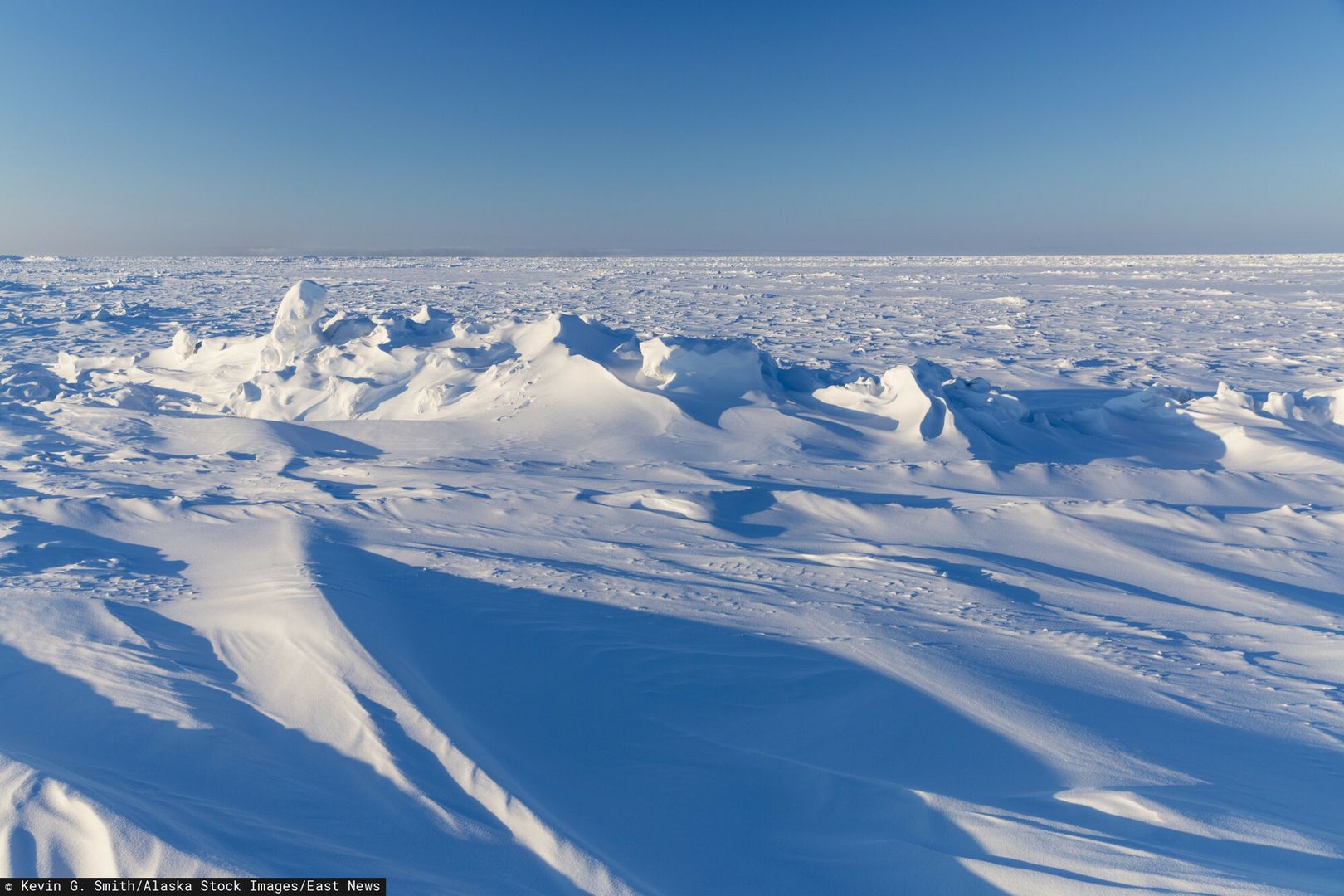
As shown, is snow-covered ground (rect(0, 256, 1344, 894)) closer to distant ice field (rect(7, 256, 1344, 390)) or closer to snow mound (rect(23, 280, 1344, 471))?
snow mound (rect(23, 280, 1344, 471))

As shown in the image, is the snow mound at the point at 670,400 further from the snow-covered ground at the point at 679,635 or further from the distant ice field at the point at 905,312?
the distant ice field at the point at 905,312

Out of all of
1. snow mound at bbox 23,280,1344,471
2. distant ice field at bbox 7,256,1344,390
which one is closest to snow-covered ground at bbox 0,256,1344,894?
snow mound at bbox 23,280,1344,471

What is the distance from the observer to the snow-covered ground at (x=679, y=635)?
2.33 m

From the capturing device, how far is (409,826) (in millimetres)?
2355

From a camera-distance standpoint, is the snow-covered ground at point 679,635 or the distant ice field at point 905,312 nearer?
the snow-covered ground at point 679,635

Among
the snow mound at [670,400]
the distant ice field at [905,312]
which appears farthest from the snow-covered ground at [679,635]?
the distant ice field at [905,312]

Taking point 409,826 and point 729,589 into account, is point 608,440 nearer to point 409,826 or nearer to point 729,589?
point 729,589

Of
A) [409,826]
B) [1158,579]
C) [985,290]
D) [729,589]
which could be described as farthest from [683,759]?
[985,290]

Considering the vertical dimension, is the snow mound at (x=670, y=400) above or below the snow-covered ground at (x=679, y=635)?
above

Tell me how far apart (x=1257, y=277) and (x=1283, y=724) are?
5087cm

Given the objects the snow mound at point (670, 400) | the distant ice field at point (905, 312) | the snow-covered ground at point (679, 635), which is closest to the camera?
the snow-covered ground at point (679, 635)

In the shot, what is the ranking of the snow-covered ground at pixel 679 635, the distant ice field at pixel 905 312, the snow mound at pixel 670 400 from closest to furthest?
the snow-covered ground at pixel 679 635
the snow mound at pixel 670 400
the distant ice field at pixel 905 312

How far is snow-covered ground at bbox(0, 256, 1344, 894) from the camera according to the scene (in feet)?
7.66

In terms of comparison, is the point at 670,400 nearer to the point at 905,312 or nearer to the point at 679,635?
the point at 679,635
